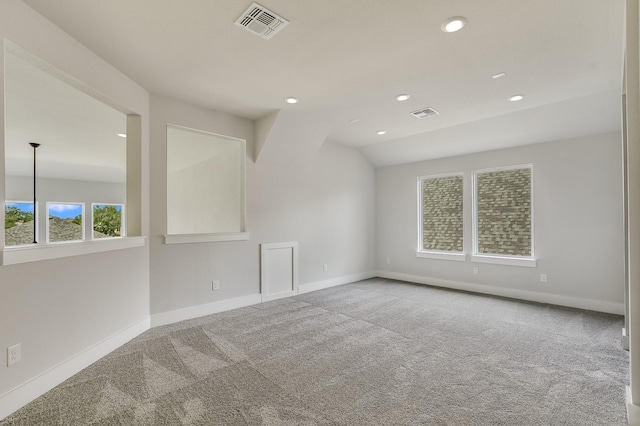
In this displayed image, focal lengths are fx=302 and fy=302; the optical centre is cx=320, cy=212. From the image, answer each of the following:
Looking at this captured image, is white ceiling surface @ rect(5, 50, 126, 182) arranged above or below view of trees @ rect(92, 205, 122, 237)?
above

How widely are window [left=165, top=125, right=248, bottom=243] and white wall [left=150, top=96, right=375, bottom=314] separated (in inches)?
5.1

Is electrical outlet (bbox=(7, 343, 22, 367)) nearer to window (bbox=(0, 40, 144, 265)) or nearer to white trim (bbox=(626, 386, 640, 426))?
window (bbox=(0, 40, 144, 265))

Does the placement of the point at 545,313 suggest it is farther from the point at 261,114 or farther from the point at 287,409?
the point at 261,114

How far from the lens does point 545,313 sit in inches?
158

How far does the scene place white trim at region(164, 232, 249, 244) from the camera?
3.69 metres

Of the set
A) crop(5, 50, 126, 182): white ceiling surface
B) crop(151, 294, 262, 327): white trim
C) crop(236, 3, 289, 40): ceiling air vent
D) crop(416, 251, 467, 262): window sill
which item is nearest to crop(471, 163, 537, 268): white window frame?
crop(416, 251, 467, 262): window sill

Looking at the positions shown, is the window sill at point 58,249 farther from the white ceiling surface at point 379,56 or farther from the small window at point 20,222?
the small window at point 20,222

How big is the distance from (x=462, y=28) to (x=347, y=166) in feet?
12.5

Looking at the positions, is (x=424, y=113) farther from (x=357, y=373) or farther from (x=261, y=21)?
(x=357, y=373)

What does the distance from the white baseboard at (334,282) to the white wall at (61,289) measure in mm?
2530

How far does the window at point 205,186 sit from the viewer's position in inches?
174

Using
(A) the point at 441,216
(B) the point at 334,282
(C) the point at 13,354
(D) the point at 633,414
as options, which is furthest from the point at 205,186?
(D) the point at 633,414

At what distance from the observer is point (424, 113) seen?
13.7ft

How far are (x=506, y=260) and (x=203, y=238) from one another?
4659mm
